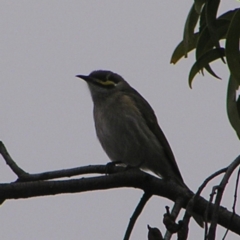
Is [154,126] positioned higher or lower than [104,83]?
lower

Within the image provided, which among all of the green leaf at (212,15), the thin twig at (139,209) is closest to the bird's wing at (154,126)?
the thin twig at (139,209)

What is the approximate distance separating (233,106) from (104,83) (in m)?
3.91

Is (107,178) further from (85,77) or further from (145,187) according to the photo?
(85,77)

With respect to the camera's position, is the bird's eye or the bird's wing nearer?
the bird's wing

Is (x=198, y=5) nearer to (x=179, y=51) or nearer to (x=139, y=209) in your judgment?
(x=179, y=51)

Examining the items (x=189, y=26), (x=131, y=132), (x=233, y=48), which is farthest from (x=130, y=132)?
(x=233, y=48)

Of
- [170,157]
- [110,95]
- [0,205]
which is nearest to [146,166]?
[170,157]

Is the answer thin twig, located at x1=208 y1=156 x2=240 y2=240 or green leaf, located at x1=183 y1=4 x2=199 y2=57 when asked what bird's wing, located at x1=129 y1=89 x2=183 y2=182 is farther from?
thin twig, located at x1=208 y1=156 x2=240 y2=240

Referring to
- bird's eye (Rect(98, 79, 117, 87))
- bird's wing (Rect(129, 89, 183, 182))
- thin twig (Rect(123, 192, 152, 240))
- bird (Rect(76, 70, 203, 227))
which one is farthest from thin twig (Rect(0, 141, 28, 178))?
bird's eye (Rect(98, 79, 117, 87))

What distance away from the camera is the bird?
20.4ft

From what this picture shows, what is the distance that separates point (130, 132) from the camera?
6.30m

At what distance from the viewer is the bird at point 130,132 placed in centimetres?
623

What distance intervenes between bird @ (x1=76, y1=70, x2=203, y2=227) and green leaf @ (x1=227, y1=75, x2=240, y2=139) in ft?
8.54

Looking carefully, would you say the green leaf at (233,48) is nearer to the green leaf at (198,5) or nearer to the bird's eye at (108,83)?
the green leaf at (198,5)
